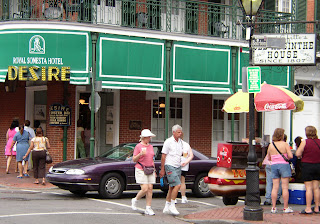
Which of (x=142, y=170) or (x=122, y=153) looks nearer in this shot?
(x=142, y=170)

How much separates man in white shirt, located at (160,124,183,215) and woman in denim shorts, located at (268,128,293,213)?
6.35 ft

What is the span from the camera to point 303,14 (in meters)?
22.0

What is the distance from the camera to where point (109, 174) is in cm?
1351

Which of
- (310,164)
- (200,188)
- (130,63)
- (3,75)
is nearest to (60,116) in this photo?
(3,75)

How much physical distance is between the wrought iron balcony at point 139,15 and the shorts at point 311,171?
28.7ft

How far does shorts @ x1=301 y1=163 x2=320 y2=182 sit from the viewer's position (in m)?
10.8

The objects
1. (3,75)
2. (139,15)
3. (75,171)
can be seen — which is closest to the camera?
(75,171)

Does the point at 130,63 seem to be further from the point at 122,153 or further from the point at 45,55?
the point at 122,153

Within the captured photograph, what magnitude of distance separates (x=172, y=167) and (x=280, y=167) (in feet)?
7.26

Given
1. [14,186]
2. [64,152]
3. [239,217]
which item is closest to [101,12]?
[64,152]

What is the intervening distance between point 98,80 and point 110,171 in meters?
4.42

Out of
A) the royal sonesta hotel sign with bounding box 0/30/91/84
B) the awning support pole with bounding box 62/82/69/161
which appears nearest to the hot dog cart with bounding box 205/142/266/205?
the royal sonesta hotel sign with bounding box 0/30/91/84

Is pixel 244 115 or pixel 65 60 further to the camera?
pixel 244 115

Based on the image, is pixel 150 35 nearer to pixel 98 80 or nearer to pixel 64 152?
pixel 98 80
